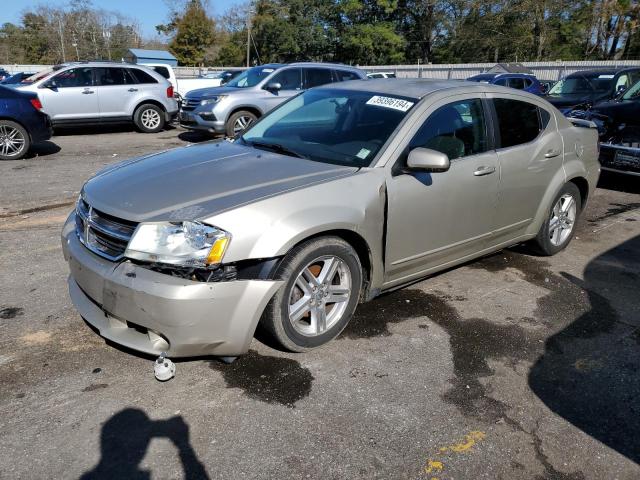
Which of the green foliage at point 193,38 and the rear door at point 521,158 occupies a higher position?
the green foliage at point 193,38

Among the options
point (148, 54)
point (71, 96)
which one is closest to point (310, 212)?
point (71, 96)

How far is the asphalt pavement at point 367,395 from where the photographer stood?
8.13 ft

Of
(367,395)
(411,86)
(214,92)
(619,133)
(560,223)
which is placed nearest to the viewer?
(367,395)

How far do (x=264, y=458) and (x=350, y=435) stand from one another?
446mm

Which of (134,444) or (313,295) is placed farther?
(313,295)

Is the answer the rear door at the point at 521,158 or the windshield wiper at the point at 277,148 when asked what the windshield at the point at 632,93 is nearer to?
the rear door at the point at 521,158

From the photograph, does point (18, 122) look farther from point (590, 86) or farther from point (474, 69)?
point (474, 69)

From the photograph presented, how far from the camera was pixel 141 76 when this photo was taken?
43.8 feet

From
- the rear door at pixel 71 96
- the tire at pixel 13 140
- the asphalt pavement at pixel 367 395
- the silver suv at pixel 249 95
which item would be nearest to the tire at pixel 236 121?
the silver suv at pixel 249 95

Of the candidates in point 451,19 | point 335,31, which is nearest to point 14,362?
point 335,31

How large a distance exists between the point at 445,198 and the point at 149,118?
11.6m

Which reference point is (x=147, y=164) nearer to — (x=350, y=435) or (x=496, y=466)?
(x=350, y=435)

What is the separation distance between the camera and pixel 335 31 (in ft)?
158

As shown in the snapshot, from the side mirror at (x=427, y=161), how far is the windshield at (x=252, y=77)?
29.9 feet
